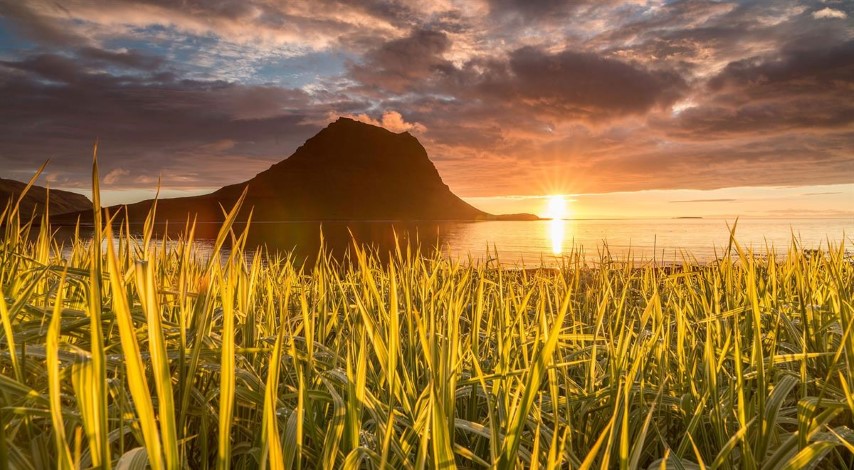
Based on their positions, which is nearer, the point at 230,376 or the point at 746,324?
the point at 230,376

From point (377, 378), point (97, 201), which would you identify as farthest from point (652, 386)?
point (97, 201)

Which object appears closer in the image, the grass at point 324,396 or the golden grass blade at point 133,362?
the golden grass blade at point 133,362

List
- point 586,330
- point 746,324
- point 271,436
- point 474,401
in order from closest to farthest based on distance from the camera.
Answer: point 271,436, point 474,401, point 746,324, point 586,330

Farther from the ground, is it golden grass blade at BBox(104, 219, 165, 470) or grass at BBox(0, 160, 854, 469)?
golden grass blade at BBox(104, 219, 165, 470)

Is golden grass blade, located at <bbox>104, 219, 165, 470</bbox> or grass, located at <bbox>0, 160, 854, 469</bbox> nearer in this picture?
golden grass blade, located at <bbox>104, 219, 165, 470</bbox>

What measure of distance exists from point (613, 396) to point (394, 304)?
99cm

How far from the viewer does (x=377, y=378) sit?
→ 2.03 m

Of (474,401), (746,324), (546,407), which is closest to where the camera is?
(474,401)

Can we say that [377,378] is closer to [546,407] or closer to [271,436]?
[546,407]

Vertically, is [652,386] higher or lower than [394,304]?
lower

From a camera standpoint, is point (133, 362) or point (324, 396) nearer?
point (133, 362)

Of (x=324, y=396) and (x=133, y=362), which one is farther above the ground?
(x=133, y=362)

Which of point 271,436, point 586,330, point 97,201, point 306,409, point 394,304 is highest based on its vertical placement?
point 97,201

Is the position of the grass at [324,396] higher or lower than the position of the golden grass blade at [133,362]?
lower
